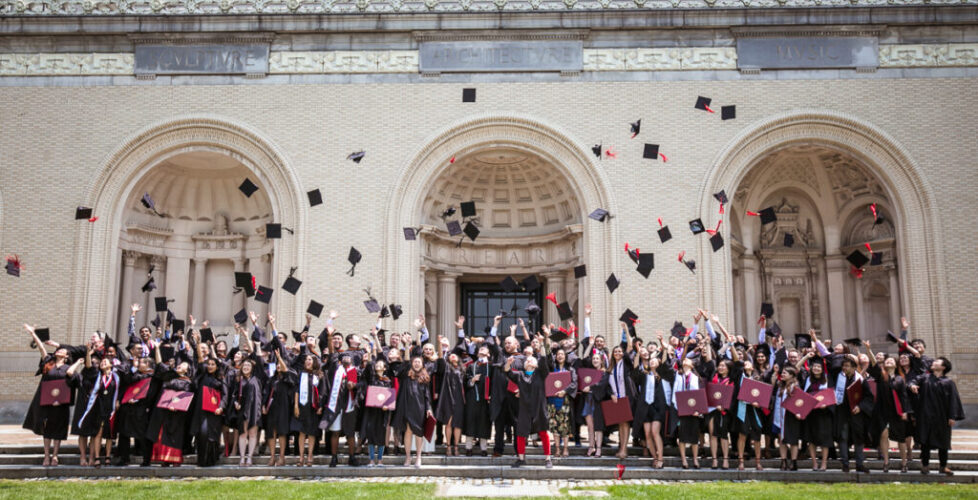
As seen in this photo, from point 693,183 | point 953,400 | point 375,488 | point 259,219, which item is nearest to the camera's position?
point 375,488

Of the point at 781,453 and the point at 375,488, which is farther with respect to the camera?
the point at 781,453

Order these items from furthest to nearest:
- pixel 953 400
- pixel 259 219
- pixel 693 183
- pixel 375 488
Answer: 1. pixel 259 219
2. pixel 693 183
3. pixel 953 400
4. pixel 375 488

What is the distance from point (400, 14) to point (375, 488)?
11.0 metres

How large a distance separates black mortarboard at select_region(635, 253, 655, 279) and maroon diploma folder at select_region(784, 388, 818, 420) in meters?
5.83

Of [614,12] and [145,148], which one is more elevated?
[614,12]

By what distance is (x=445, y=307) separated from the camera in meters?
17.2

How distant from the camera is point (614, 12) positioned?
15.8 metres

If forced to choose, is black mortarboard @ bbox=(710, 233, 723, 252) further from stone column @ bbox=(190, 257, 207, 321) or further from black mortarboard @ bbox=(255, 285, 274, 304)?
stone column @ bbox=(190, 257, 207, 321)

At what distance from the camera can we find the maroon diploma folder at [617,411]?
9781mm

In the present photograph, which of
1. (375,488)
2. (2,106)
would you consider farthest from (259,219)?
(375,488)

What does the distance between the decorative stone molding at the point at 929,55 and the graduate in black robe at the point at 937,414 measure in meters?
8.68

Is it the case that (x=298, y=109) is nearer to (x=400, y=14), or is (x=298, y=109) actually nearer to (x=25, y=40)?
(x=400, y=14)

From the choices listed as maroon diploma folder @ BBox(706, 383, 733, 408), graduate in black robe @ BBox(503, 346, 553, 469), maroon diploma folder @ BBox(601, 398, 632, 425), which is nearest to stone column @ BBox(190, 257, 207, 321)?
graduate in black robe @ BBox(503, 346, 553, 469)

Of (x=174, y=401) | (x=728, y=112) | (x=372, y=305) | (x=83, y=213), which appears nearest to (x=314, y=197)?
(x=372, y=305)
